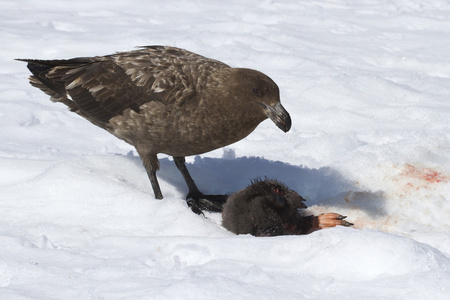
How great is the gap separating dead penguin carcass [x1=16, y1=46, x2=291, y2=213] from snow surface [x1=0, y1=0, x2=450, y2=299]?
1.10 feet

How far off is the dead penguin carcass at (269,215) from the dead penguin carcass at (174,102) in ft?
1.42

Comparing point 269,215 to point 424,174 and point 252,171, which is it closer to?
point 252,171

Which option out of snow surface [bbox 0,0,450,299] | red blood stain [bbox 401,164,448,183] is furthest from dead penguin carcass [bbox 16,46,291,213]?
red blood stain [bbox 401,164,448,183]

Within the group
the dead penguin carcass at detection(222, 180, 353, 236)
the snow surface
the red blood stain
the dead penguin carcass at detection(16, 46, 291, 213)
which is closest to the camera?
the snow surface

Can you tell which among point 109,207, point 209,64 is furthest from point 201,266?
point 209,64

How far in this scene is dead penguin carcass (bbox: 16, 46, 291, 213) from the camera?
476 centimetres

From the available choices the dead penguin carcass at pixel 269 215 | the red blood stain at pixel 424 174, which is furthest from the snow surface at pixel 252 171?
the dead penguin carcass at pixel 269 215

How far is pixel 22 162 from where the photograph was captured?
524cm

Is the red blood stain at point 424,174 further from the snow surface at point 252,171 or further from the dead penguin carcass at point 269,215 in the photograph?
the dead penguin carcass at point 269,215

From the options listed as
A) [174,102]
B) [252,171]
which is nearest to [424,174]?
[252,171]

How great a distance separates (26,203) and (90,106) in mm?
1049

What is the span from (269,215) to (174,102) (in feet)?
3.53

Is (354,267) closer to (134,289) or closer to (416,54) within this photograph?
(134,289)

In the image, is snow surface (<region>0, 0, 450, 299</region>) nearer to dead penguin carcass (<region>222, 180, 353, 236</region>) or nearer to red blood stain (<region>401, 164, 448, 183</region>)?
red blood stain (<region>401, 164, 448, 183</region>)
